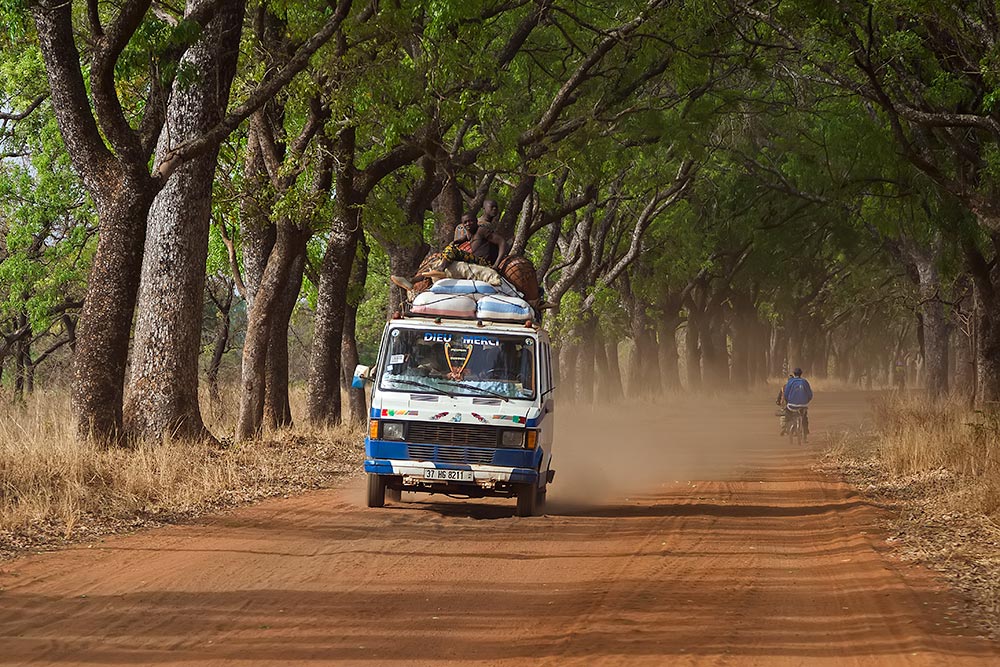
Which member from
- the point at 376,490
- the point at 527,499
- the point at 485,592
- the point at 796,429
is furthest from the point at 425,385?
the point at 796,429

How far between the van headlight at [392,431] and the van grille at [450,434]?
0.29 ft

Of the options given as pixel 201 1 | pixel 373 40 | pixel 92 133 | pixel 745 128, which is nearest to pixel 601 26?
pixel 373 40

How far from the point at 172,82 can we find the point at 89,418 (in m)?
4.40

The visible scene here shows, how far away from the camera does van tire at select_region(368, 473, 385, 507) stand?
1434cm

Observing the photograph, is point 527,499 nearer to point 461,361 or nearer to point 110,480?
point 461,361

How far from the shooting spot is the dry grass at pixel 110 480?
38.8 feet

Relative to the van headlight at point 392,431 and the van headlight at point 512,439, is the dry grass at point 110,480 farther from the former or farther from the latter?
the van headlight at point 512,439

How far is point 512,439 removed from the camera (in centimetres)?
1397

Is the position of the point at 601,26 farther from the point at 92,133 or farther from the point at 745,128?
the point at 92,133

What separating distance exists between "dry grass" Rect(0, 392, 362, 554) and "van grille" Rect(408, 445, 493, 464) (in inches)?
88.0

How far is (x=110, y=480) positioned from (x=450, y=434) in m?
3.56

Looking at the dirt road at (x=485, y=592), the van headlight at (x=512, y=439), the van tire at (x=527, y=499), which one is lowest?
the dirt road at (x=485, y=592)

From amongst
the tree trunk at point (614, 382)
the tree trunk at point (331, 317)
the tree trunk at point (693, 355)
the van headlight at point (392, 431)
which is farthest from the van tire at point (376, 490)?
the tree trunk at point (693, 355)

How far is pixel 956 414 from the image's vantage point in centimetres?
2242
